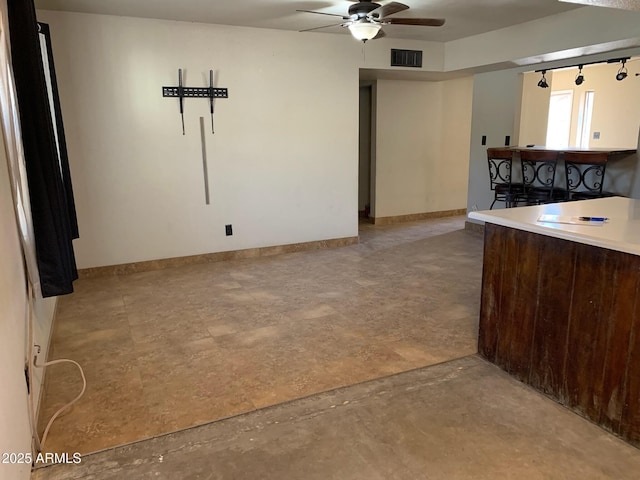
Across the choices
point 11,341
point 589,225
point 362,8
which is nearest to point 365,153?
point 362,8

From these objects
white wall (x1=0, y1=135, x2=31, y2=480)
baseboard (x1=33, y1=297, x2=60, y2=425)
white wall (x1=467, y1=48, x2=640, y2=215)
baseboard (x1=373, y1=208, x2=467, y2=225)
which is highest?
white wall (x1=467, y1=48, x2=640, y2=215)

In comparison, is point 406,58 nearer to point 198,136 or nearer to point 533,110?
point 533,110

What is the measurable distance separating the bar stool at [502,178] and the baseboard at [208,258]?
188 cm

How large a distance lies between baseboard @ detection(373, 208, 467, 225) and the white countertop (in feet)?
13.4

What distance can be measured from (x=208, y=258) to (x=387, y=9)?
3012 mm

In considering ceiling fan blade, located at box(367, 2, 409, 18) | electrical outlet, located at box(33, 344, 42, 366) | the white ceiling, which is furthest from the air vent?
electrical outlet, located at box(33, 344, 42, 366)

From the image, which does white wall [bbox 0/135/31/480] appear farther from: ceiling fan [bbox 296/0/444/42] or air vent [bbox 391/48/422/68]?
air vent [bbox 391/48/422/68]

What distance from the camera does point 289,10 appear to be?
13.2 ft

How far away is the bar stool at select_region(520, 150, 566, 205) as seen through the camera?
4.84m

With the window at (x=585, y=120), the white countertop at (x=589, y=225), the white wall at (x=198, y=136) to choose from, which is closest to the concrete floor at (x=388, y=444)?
the white countertop at (x=589, y=225)

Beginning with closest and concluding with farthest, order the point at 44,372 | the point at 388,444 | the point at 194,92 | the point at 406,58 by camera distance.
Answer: the point at 388,444
the point at 44,372
the point at 194,92
the point at 406,58

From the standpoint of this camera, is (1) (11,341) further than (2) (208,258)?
No

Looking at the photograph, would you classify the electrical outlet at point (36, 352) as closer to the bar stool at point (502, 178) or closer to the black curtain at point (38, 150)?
the black curtain at point (38, 150)

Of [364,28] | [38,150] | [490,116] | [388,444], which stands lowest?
[388,444]
